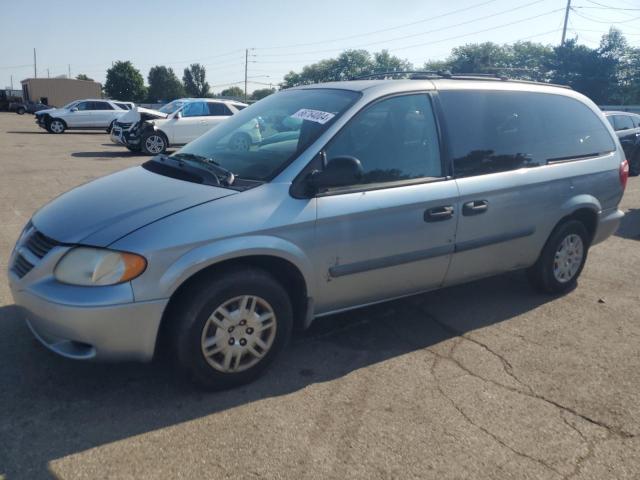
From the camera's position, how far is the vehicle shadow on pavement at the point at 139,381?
2.65 metres

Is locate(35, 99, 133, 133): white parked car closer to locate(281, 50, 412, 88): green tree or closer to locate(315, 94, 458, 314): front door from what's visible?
locate(315, 94, 458, 314): front door

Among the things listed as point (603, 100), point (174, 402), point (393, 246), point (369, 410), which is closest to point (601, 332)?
point (393, 246)

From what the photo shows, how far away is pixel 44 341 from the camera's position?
9.53 feet

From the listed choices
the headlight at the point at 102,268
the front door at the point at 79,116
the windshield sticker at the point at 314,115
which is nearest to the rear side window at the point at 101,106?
the front door at the point at 79,116

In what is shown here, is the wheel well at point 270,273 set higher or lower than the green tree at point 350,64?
lower

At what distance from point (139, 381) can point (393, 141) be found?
7.24 feet

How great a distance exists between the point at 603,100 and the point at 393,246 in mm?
54491

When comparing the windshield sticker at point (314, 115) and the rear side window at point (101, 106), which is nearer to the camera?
the windshield sticker at point (314, 115)

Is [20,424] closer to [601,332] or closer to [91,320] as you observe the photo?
[91,320]

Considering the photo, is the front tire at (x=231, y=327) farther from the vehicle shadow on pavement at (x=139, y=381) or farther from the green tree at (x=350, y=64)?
the green tree at (x=350, y=64)

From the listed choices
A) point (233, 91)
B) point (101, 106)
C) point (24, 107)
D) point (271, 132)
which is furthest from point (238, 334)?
point (233, 91)

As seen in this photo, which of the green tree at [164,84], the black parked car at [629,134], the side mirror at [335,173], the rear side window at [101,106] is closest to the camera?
the side mirror at [335,173]

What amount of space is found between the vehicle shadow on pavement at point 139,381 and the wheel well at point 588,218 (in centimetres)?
97

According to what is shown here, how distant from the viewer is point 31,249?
9.90 ft
